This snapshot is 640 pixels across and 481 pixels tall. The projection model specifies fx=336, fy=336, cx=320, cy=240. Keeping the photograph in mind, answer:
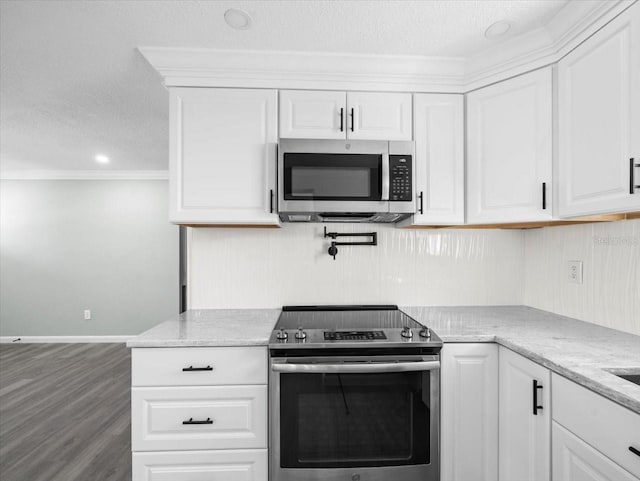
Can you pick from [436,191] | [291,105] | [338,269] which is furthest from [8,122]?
[436,191]

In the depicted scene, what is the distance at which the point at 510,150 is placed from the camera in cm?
170

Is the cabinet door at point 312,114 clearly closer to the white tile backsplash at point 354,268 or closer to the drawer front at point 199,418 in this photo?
the white tile backsplash at point 354,268

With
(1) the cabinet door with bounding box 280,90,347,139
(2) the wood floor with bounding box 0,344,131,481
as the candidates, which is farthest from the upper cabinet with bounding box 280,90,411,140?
(2) the wood floor with bounding box 0,344,131,481

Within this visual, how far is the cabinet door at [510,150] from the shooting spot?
1.60 m

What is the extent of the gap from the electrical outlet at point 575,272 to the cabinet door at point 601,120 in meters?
0.44

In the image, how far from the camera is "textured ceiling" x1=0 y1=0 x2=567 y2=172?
4.74 feet

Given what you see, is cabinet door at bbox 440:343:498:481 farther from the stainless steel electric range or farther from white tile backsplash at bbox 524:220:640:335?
white tile backsplash at bbox 524:220:640:335

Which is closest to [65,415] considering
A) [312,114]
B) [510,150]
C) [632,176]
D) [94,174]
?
[312,114]

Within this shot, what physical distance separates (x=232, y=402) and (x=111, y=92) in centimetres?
213

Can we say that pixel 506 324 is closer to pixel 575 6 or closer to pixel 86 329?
pixel 575 6

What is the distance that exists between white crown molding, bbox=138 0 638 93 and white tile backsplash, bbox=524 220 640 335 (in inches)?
35.2

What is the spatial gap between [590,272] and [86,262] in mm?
5398

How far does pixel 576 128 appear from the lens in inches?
56.4

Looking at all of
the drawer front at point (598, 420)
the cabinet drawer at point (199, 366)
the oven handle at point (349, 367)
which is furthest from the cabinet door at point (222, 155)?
the drawer front at point (598, 420)
